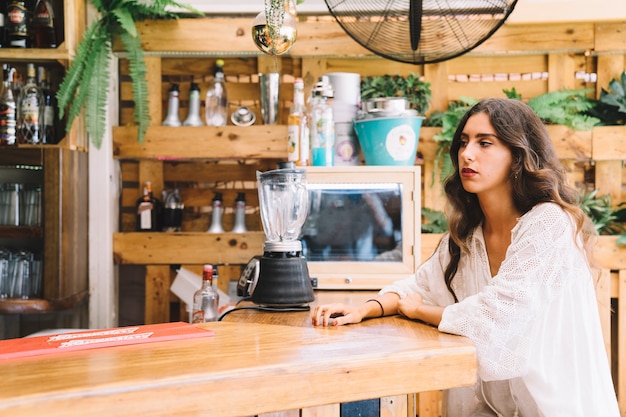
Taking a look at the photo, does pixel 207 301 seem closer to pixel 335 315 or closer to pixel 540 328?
pixel 335 315

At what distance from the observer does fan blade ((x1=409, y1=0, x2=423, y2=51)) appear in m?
2.06

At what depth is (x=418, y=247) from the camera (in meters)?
3.00

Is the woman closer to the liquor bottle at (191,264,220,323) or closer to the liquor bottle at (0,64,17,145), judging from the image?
the liquor bottle at (191,264,220,323)

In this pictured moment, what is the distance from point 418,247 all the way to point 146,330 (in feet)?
5.45

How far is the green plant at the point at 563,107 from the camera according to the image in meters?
3.40

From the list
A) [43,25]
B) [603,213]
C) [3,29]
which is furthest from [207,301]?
[603,213]

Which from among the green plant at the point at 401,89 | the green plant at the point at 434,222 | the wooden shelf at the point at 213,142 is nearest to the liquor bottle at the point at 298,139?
the wooden shelf at the point at 213,142

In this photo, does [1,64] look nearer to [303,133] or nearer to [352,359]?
[303,133]

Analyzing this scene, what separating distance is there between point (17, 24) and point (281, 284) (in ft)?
7.75

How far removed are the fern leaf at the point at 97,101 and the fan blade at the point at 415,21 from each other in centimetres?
180

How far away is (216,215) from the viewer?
361cm

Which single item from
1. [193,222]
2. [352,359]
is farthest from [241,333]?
[193,222]

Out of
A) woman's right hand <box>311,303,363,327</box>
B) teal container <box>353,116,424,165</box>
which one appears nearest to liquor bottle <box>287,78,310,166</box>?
teal container <box>353,116,424,165</box>

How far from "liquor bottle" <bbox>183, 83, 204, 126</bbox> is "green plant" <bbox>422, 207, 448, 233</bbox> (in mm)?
1367
